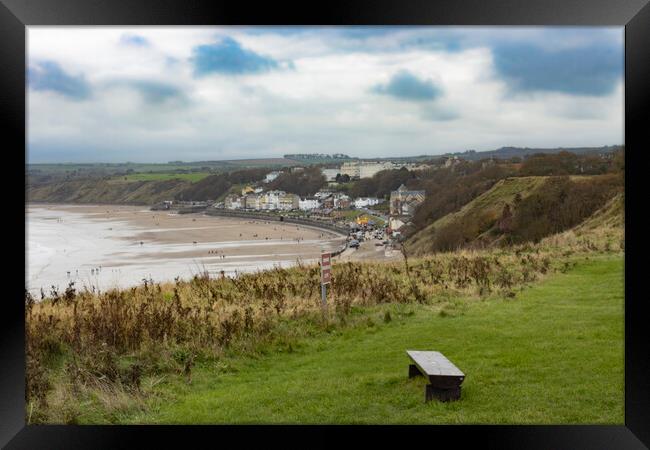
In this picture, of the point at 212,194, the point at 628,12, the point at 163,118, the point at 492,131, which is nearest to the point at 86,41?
the point at 163,118

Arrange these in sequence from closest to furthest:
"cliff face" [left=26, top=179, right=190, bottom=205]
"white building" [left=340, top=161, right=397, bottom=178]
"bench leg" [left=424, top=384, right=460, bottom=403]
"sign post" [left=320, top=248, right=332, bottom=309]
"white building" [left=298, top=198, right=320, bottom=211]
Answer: "bench leg" [left=424, top=384, right=460, bottom=403] → "sign post" [left=320, top=248, right=332, bottom=309] → "white building" [left=340, top=161, right=397, bottom=178] → "white building" [left=298, top=198, right=320, bottom=211] → "cliff face" [left=26, top=179, right=190, bottom=205]

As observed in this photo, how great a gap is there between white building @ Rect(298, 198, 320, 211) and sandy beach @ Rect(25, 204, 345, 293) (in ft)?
4.46

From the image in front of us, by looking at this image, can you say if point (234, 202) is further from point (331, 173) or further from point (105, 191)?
point (105, 191)

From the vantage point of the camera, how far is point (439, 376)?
506cm

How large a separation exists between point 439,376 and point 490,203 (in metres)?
34.2

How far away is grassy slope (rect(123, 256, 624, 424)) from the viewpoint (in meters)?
5.30

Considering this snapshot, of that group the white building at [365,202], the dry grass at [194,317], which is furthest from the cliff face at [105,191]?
the dry grass at [194,317]

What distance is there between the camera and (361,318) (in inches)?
347

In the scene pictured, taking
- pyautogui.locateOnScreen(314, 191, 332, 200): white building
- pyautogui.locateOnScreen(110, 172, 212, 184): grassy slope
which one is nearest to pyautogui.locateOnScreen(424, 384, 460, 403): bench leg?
pyautogui.locateOnScreen(314, 191, 332, 200): white building

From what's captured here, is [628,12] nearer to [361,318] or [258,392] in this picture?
[258,392]

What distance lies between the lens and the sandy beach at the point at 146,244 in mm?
26547

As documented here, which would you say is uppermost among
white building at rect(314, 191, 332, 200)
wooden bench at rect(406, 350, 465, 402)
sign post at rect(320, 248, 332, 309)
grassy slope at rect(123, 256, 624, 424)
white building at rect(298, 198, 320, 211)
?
white building at rect(314, 191, 332, 200)

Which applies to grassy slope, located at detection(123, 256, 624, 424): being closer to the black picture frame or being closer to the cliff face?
the black picture frame

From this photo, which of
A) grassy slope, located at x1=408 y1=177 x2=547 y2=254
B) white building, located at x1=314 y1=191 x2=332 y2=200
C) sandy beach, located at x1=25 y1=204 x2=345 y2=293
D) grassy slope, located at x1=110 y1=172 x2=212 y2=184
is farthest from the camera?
grassy slope, located at x1=110 y1=172 x2=212 y2=184
